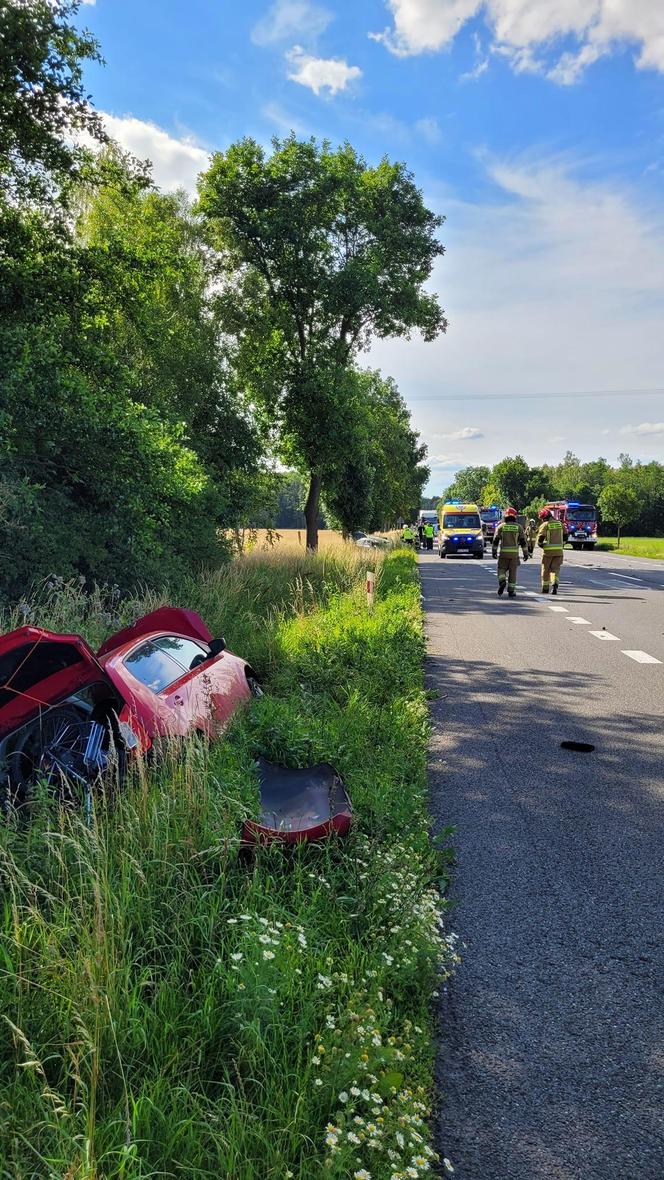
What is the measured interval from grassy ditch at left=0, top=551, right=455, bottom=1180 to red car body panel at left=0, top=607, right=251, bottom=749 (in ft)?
1.73

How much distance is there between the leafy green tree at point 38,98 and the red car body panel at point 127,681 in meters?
8.14

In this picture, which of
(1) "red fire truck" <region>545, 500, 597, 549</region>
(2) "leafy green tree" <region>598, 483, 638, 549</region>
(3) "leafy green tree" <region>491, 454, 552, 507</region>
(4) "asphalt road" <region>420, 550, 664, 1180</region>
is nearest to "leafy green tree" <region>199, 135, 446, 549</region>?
(4) "asphalt road" <region>420, 550, 664, 1180</region>

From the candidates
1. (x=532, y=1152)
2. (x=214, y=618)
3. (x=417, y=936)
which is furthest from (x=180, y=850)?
(x=214, y=618)

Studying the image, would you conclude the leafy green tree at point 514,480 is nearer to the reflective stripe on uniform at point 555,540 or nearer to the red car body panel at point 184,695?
the reflective stripe on uniform at point 555,540

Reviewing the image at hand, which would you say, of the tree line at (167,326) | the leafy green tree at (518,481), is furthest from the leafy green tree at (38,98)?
the leafy green tree at (518,481)

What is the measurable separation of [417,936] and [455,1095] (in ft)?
2.45

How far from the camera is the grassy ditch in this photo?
7.20ft

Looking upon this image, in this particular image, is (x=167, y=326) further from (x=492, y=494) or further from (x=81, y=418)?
(x=492, y=494)

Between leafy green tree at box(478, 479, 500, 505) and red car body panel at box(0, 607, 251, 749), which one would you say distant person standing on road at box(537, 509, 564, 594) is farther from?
leafy green tree at box(478, 479, 500, 505)

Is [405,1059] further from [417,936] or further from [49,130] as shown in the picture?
[49,130]

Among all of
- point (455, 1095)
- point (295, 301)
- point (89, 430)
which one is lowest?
point (455, 1095)

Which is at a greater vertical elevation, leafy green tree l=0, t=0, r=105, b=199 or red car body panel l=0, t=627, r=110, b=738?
leafy green tree l=0, t=0, r=105, b=199

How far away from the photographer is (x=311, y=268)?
26188 mm

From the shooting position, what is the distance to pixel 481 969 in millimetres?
3299
